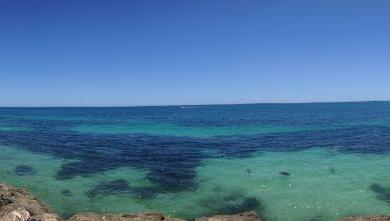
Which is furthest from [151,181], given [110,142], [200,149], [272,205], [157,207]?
[110,142]

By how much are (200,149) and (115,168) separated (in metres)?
11.9

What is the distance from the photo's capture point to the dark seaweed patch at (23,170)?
88.3 feet

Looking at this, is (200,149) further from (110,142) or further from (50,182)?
(50,182)

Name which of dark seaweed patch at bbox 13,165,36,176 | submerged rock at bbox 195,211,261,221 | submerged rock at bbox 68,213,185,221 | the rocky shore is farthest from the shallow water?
submerged rock at bbox 68,213,185,221

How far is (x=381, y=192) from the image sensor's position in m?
21.3

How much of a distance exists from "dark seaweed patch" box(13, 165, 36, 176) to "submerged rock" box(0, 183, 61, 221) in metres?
8.87

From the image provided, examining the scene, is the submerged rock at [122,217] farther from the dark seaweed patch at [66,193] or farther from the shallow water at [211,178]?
the dark seaweed patch at [66,193]

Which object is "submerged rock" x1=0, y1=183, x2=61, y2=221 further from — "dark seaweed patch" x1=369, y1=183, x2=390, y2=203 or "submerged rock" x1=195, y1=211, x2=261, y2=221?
"dark seaweed patch" x1=369, y1=183, x2=390, y2=203

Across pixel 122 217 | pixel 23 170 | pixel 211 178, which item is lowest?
pixel 211 178

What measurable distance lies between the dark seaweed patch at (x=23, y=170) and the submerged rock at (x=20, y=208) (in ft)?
29.1

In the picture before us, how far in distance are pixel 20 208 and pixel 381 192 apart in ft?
55.7

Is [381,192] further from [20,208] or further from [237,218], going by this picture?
[20,208]

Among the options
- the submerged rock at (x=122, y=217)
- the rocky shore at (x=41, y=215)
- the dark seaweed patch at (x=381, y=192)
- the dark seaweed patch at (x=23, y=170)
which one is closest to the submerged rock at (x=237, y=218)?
the rocky shore at (x=41, y=215)

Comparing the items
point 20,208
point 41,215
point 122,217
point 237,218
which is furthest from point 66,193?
point 237,218
